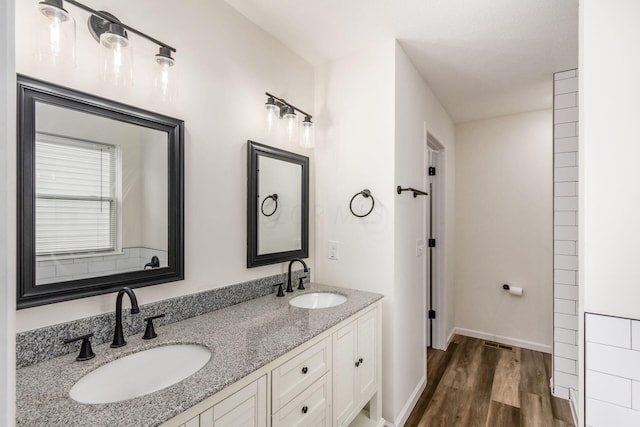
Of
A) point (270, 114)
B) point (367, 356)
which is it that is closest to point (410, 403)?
point (367, 356)

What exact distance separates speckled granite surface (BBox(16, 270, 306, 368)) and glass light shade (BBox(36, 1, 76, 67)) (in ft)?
2.85

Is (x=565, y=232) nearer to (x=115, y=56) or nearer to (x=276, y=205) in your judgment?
(x=276, y=205)

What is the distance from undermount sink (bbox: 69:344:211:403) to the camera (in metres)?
0.95

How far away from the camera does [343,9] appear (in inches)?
67.1

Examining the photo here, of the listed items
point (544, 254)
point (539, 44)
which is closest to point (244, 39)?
point (539, 44)

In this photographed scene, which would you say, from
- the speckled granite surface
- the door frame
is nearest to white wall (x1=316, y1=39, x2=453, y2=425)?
the speckled granite surface

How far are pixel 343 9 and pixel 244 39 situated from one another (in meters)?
0.58

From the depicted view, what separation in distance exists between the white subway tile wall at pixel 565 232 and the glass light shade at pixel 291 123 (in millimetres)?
2050

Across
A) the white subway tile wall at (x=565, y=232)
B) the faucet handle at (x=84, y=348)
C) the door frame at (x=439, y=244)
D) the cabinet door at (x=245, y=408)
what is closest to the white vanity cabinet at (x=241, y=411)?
the cabinet door at (x=245, y=408)

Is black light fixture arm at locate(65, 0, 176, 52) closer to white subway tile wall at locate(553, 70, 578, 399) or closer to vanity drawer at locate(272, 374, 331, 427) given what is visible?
vanity drawer at locate(272, 374, 331, 427)

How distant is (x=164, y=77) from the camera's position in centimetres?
131

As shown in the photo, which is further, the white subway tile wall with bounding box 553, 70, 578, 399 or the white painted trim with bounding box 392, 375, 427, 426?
the white subway tile wall with bounding box 553, 70, 578, 399

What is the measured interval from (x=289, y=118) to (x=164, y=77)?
80cm

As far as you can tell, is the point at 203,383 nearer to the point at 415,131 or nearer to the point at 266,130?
the point at 266,130
